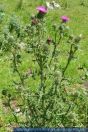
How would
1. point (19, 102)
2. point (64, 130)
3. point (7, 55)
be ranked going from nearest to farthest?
point (64, 130) → point (19, 102) → point (7, 55)

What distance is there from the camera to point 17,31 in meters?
13.5

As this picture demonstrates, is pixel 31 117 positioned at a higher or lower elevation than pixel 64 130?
lower

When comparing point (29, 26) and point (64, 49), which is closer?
point (29, 26)

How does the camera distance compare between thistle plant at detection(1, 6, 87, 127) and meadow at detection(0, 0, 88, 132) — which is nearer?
thistle plant at detection(1, 6, 87, 127)

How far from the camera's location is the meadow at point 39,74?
22.2 feet

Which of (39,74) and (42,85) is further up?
(42,85)

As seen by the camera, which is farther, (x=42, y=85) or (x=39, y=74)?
(x=39, y=74)

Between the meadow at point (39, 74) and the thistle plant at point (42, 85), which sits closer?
the thistle plant at point (42, 85)

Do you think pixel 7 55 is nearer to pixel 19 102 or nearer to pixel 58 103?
pixel 19 102

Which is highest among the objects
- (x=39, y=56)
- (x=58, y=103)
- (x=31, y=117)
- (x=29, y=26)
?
(x=29, y=26)

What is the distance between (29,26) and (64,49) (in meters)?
6.79

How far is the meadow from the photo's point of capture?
678 cm

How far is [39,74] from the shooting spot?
25.8ft

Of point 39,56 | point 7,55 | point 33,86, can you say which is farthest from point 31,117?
point 7,55
